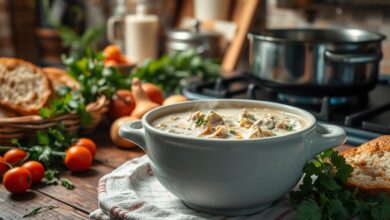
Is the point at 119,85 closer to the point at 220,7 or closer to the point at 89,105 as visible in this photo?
the point at 89,105

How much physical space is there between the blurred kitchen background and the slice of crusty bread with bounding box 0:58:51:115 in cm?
89

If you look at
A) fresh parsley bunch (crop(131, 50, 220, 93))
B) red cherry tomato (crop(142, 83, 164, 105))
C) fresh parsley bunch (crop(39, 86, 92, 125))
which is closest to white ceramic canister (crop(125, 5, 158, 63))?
fresh parsley bunch (crop(131, 50, 220, 93))

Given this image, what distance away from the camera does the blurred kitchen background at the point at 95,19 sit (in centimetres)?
173

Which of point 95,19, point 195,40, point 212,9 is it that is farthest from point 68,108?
point 95,19

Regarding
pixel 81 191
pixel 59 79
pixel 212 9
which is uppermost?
pixel 212 9

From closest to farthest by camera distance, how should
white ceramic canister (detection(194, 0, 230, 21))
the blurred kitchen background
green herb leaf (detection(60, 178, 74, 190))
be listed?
green herb leaf (detection(60, 178, 74, 190)) → the blurred kitchen background → white ceramic canister (detection(194, 0, 230, 21))

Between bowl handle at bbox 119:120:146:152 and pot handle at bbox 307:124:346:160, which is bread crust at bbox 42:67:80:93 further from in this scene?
pot handle at bbox 307:124:346:160

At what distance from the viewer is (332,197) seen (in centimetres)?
68

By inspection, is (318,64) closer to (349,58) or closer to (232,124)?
(349,58)

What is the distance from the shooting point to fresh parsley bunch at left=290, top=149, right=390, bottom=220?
24.8 inches

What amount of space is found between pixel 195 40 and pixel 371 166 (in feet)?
3.79

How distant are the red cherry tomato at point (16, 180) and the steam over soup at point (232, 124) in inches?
9.8

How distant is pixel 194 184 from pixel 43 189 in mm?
326

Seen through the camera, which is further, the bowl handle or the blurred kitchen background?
the blurred kitchen background
